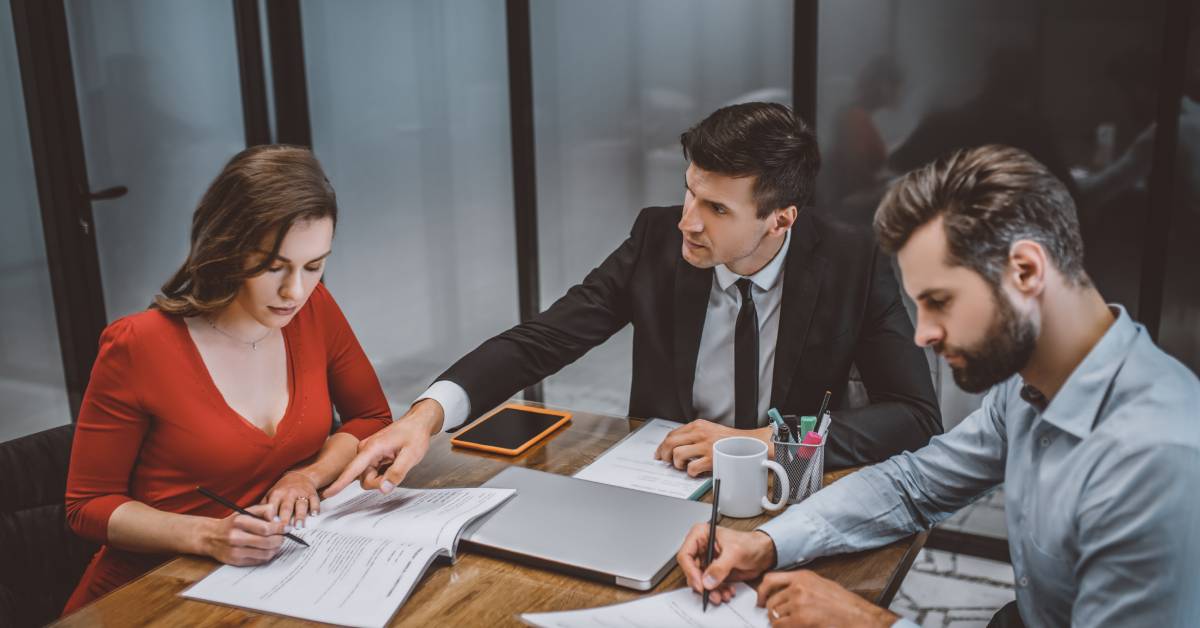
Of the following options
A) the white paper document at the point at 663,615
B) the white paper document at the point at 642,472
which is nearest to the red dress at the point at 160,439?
the white paper document at the point at 642,472

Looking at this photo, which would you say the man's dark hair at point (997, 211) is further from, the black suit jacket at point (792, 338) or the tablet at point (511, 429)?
the tablet at point (511, 429)

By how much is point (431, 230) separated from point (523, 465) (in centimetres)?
234

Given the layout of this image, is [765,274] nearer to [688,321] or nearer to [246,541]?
[688,321]

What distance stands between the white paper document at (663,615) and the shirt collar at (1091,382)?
46 cm

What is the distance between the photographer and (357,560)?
1.41 m

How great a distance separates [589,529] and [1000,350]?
0.64 metres

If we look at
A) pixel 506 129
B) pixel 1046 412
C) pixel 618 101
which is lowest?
pixel 1046 412

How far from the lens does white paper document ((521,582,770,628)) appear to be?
1.25 meters

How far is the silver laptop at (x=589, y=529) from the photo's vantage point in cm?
139

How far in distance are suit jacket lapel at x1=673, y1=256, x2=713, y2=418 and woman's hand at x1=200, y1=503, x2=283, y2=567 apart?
36.1 inches

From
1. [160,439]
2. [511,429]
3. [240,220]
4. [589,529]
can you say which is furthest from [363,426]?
[589,529]

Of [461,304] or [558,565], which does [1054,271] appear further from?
[461,304]

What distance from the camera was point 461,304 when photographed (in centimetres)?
→ 402

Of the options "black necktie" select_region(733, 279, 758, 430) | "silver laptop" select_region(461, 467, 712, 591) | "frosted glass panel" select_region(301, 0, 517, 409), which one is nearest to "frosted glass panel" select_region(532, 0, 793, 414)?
"frosted glass panel" select_region(301, 0, 517, 409)
